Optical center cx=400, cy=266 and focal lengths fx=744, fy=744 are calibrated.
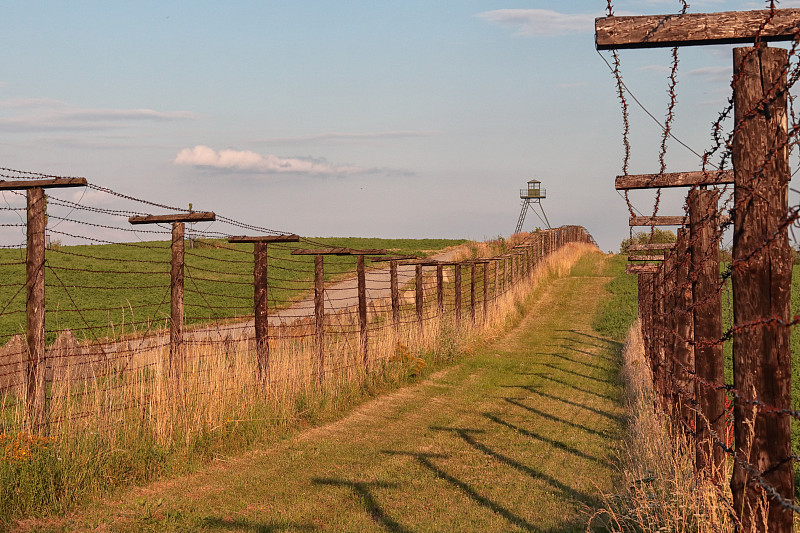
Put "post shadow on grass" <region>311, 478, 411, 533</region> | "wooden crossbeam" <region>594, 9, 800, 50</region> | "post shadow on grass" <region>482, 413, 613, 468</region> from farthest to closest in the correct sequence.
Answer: "post shadow on grass" <region>482, 413, 613, 468</region>, "post shadow on grass" <region>311, 478, 411, 533</region>, "wooden crossbeam" <region>594, 9, 800, 50</region>

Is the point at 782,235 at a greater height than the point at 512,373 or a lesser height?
greater

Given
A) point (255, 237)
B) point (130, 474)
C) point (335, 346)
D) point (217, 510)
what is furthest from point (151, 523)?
point (335, 346)

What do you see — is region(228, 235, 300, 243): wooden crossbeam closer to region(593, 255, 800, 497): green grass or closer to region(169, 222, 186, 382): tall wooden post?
region(169, 222, 186, 382): tall wooden post

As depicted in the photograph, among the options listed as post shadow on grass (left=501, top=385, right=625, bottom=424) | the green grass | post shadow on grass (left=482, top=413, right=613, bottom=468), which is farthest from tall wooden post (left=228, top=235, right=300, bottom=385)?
the green grass

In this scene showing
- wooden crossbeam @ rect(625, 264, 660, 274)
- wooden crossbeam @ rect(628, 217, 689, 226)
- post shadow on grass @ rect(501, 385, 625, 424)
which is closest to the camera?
wooden crossbeam @ rect(628, 217, 689, 226)

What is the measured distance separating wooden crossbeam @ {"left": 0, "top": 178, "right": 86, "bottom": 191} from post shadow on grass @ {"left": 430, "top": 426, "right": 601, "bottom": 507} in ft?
17.6

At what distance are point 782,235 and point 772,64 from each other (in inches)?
34.9

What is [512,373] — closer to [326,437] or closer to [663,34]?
[326,437]

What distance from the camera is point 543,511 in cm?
661

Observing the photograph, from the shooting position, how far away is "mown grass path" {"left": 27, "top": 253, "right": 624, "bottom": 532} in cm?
632

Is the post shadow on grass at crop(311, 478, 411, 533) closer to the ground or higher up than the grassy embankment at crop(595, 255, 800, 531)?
closer to the ground

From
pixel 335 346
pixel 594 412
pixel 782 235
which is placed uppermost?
pixel 782 235

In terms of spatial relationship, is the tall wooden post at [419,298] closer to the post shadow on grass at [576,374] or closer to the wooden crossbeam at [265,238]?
the post shadow on grass at [576,374]

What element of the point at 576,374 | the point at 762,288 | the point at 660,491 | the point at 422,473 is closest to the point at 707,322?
the point at 660,491
